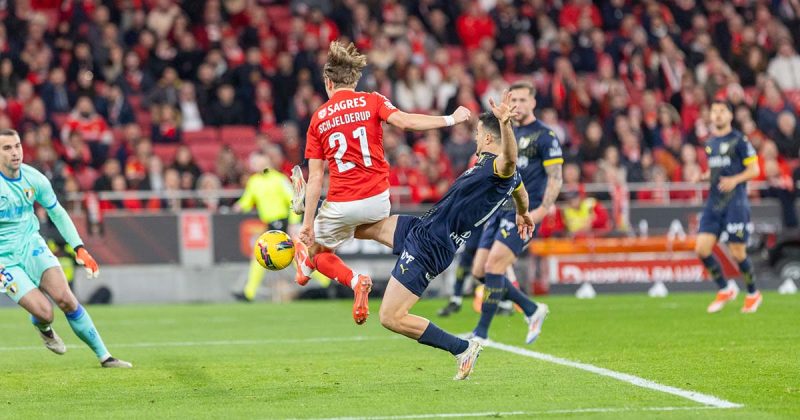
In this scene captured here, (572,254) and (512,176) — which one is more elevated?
(512,176)

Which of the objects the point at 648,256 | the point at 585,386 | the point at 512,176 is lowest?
the point at 648,256

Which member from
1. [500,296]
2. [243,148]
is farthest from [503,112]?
[243,148]

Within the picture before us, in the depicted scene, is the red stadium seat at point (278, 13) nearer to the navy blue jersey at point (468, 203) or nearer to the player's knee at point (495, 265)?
the player's knee at point (495, 265)

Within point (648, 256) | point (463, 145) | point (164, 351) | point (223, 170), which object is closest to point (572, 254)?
point (648, 256)

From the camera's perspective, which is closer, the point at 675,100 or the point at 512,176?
the point at 512,176

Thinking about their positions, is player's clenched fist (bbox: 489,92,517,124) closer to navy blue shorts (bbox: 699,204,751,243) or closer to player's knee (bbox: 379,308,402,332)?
player's knee (bbox: 379,308,402,332)

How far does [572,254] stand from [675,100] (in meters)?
7.13

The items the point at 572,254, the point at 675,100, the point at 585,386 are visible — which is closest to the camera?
the point at 585,386

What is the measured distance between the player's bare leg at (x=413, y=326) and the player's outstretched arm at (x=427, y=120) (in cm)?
110

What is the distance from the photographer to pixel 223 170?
21641 mm

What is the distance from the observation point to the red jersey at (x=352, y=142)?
360 inches

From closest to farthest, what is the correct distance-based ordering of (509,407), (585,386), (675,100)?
1. (509,407)
2. (585,386)
3. (675,100)

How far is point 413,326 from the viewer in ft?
28.3

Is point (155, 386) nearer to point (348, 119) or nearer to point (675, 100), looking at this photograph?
point (348, 119)
